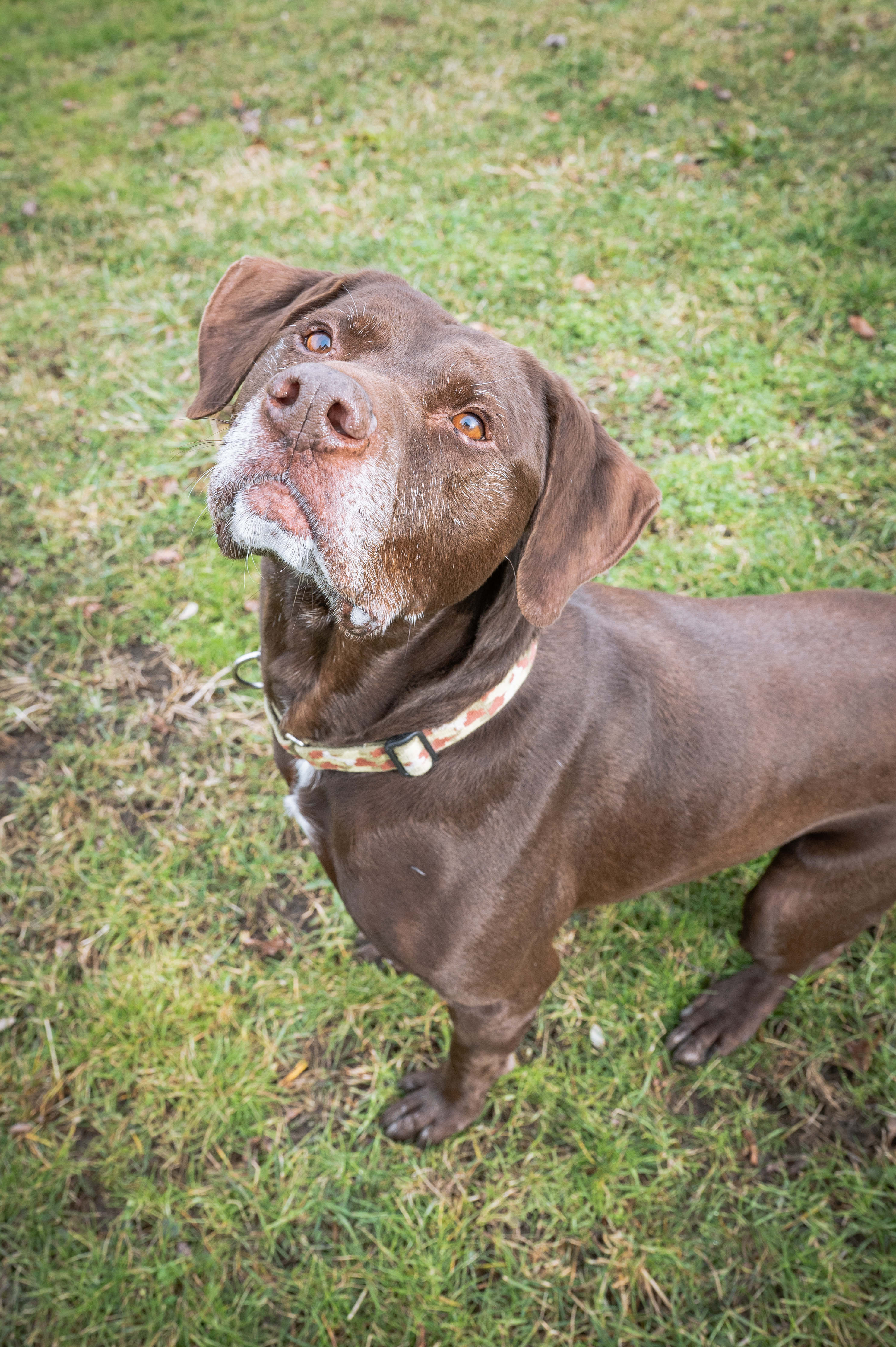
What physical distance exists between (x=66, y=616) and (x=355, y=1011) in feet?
8.53

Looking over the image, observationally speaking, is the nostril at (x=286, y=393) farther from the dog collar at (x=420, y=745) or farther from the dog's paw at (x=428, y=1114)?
the dog's paw at (x=428, y=1114)

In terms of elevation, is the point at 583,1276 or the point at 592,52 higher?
the point at 592,52

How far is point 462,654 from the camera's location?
2285 mm

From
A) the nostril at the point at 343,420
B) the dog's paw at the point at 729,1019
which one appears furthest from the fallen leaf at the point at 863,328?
the nostril at the point at 343,420

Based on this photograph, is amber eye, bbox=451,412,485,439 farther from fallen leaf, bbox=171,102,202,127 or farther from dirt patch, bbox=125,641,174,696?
fallen leaf, bbox=171,102,202,127

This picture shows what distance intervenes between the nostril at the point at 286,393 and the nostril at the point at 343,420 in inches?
3.5

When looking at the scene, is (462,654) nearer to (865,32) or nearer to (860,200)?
(860,200)

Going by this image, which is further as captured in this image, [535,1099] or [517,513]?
[535,1099]

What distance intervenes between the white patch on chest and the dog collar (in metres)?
0.20

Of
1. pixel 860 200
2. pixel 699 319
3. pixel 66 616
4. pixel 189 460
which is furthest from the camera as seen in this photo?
pixel 860 200

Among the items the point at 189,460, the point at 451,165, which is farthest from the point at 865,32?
the point at 189,460

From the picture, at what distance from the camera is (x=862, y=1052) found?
3404 millimetres

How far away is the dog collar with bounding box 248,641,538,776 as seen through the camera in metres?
2.22

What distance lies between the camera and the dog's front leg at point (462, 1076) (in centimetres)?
269
